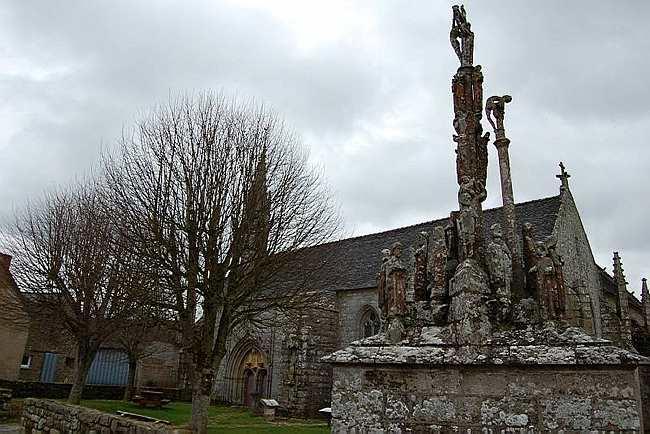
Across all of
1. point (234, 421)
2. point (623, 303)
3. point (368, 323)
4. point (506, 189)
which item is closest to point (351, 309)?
point (368, 323)

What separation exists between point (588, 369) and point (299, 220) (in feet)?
31.3

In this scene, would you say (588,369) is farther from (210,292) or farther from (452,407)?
(210,292)

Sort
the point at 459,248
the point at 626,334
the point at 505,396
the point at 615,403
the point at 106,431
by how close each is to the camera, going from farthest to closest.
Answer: the point at 626,334 → the point at 106,431 → the point at 459,248 → the point at 505,396 → the point at 615,403

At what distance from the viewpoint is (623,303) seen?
1967 centimetres

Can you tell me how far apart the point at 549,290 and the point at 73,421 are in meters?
11.3

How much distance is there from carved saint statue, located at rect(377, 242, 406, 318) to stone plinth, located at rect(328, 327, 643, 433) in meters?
0.47

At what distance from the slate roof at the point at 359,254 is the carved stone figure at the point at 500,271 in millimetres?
7870

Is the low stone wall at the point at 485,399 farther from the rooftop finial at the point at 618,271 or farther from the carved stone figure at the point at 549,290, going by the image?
the rooftop finial at the point at 618,271

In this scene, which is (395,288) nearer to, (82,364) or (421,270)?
(421,270)

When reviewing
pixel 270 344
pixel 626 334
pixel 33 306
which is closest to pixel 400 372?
pixel 626 334

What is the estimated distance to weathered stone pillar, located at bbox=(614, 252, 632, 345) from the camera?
61.9 ft

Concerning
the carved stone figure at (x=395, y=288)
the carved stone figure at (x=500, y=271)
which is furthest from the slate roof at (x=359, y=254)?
the carved stone figure at (x=500, y=271)

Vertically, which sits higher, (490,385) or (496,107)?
(496,107)

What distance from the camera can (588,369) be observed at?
512cm
